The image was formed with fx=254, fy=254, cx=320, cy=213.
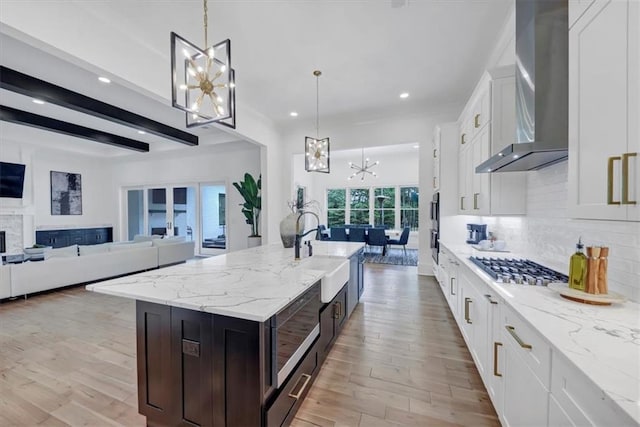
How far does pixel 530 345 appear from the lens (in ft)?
3.69

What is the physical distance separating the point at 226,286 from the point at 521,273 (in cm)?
199

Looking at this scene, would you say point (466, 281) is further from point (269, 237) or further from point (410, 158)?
point (410, 158)

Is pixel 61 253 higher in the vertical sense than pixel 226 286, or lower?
lower

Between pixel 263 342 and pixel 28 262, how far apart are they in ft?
16.3

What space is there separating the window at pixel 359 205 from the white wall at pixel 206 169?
4.10m

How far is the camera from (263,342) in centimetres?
127

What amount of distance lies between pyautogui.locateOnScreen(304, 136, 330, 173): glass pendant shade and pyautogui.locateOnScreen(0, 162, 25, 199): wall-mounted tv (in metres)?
7.47

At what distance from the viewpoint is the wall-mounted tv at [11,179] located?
6020 millimetres

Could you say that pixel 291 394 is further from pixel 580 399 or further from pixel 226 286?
pixel 580 399

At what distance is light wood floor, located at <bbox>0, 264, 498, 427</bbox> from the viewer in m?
1.73

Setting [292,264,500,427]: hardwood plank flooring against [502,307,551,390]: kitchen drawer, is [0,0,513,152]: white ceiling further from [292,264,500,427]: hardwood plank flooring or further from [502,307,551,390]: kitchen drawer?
[292,264,500,427]: hardwood plank flooring

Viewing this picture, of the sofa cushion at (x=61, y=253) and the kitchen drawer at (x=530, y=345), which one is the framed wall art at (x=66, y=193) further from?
the kitchen drawer at (x=530, y=345)

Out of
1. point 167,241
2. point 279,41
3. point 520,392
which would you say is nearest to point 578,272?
point 520,392

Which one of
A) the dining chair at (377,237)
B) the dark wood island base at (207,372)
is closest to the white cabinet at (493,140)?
the dark wood island base at (207,372)
